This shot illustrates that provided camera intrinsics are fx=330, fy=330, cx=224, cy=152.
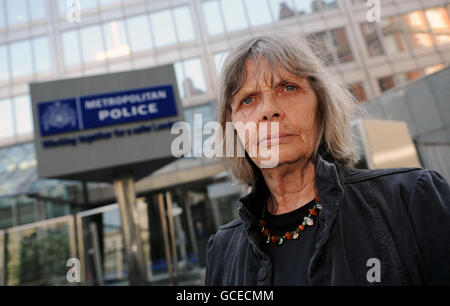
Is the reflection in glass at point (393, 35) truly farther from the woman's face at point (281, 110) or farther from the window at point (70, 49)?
the woman's face at point (281, 110)

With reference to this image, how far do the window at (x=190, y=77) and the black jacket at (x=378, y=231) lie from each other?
1927cm

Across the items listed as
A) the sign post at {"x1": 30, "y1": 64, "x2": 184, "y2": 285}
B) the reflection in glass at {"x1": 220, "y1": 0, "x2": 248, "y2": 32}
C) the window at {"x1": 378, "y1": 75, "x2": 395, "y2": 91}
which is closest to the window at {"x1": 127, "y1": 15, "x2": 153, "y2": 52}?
the reflection in glass at {"x1": 220, "y1": 0, "x2": 248, "y2": 32}

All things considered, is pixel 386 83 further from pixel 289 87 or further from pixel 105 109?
pixel 289 87

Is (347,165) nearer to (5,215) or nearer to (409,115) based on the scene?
(409,115)

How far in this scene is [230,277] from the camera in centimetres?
144

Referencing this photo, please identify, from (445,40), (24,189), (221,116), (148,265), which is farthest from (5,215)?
(445,40)

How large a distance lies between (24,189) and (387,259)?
19.2 metres

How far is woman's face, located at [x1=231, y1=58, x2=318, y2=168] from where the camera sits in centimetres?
136

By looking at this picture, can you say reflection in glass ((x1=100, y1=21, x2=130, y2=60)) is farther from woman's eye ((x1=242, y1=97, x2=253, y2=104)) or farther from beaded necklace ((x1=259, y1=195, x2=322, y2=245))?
beaded necklace ((x1=259, y1=195, x2=322, y2=245))

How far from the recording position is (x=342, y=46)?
1991cm

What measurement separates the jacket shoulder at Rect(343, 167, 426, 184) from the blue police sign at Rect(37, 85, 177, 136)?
9.09m

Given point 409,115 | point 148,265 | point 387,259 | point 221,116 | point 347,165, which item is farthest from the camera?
point 148,265

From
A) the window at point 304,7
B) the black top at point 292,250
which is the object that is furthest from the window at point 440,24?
the black top at point 292,250

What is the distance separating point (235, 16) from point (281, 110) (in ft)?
67.4
